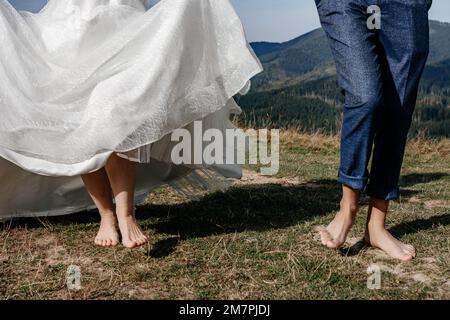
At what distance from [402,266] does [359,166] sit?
25.1 inches

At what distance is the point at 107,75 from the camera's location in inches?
136

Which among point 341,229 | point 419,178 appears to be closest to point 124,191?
point 341,229

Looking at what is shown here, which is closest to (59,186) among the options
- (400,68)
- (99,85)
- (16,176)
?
(16,176)

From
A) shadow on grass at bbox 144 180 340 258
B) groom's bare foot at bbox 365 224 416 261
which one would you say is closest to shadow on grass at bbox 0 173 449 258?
shadow on grass at bbox 144 180 340 258

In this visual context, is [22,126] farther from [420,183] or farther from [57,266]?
[420,183]

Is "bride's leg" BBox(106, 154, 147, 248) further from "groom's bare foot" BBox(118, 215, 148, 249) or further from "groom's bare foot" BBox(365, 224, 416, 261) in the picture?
"groom's bare foot" BBox(365, 224, 416, 261)

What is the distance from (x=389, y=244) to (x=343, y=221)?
364mm

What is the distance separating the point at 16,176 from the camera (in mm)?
4477

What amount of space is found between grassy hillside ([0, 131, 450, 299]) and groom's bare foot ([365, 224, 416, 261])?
0.05 m

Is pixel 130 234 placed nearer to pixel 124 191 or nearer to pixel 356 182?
pixel 124 191

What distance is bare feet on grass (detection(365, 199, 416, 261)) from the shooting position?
3.48m

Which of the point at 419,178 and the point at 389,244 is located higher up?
the point at 389,244

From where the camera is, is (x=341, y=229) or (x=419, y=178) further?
(x=419, y=178)

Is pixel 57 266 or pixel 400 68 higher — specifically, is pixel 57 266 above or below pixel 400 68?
below
